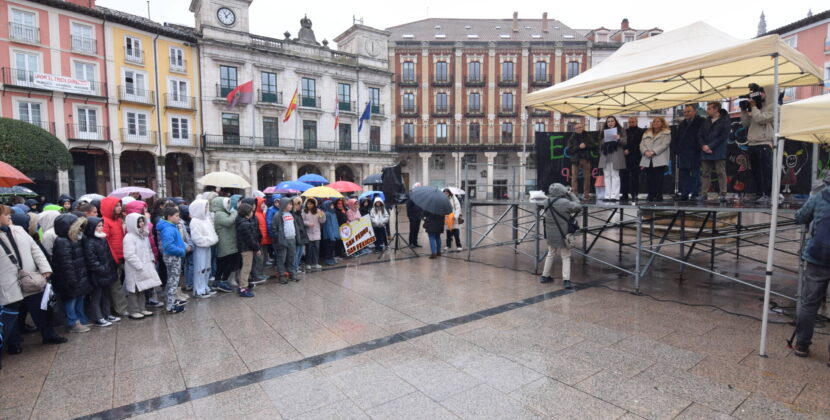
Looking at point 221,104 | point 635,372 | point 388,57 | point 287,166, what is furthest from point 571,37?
point 635,372

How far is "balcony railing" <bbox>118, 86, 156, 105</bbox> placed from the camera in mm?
27641

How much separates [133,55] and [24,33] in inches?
216

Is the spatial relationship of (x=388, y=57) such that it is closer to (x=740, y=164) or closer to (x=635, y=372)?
(x=740, y=164)

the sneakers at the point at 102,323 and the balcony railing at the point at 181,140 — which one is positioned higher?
the balcony railing at the point at 181,140

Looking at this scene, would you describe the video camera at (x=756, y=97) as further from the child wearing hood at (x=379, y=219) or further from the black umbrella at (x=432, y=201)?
the child wearing hood at (x=379, y=219)

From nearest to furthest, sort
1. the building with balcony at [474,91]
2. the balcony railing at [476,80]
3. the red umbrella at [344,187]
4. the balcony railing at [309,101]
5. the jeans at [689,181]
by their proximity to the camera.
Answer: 1. the jeans at [689,181]
2. the red umbrella at [344,187]
3. the balcony railing at [309,101]
4. the building with balcony at [474,91]
5. the balcony railing at [476,80]

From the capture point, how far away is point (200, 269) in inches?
277

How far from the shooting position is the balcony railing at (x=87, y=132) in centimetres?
2580

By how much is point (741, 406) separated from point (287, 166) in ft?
115

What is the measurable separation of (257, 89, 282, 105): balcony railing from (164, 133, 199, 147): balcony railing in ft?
19.3

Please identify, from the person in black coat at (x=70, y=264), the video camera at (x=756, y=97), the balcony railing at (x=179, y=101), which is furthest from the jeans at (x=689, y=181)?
the balcony railing at (x=179, y=101)

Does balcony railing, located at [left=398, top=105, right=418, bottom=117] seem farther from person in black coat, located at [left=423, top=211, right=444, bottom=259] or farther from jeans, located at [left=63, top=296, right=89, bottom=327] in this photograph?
jeans, located at [left=63, top=296, right=89, bottom=327]

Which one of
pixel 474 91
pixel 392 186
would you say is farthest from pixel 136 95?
pixel 474 91

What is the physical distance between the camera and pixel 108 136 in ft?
89.2
